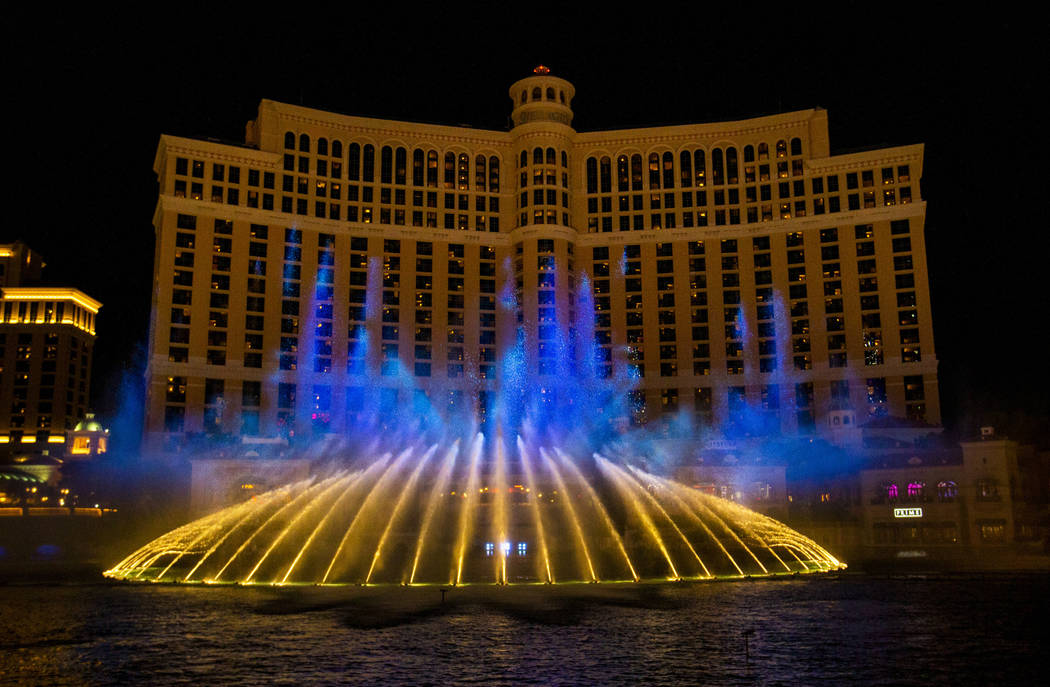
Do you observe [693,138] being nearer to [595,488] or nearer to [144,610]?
[595,488]

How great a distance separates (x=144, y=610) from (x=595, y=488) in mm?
57622

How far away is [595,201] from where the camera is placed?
136750mm

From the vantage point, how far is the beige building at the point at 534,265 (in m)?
120

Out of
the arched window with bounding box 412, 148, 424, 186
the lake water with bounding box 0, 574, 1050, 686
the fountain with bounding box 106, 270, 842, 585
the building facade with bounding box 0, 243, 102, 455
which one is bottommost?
the lake water with bounding box 0, 574, 1050, 686

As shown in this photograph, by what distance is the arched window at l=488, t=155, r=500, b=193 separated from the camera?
136 metres

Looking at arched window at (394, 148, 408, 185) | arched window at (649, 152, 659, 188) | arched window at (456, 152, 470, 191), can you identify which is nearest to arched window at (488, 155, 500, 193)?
arched window at (456, 152, 470, 191)

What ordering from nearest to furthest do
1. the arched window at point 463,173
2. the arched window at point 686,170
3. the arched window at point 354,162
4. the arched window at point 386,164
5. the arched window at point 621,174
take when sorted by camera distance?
the arched window at point 354,162, the arched window at point 386,164, the arched window at point 686,170, the arched window at point 463,173, the arched window at point 621,174

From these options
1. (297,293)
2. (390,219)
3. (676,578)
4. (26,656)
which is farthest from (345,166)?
(26,656)

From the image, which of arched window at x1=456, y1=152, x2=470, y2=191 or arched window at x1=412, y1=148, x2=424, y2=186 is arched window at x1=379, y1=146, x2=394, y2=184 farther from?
arched window at x1=456, y1=152, x2=470, y2=191

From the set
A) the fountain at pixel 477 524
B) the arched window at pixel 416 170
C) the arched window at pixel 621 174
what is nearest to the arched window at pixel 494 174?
the arched window at pixel 416 170

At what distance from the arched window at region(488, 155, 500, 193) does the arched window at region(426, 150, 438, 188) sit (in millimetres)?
8406

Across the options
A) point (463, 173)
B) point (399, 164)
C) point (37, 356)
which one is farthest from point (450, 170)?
point (37, 356)

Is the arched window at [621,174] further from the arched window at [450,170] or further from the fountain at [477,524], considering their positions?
the fountain at [477,524]

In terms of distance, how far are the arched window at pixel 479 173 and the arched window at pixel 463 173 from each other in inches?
49.1
